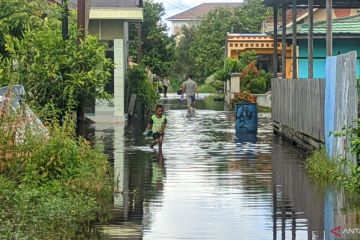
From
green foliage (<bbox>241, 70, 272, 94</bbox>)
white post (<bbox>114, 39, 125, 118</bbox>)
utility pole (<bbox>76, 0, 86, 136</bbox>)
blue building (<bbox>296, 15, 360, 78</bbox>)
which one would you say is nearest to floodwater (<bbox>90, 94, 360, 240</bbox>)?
utility pole (<bbox>76, 0, 86, 136</bbox>)

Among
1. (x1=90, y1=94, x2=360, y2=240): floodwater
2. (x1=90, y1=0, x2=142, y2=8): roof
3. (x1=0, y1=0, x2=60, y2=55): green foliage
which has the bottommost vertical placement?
(x1=90, y1=94, x2=360, y2=240): floodwater

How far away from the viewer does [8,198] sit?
36.5 feet

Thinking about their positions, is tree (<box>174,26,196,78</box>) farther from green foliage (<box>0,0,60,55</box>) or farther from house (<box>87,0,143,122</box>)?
green foliage (<box>0,0,60,55</box>)

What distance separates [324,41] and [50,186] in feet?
86.3

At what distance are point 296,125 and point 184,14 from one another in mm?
152843

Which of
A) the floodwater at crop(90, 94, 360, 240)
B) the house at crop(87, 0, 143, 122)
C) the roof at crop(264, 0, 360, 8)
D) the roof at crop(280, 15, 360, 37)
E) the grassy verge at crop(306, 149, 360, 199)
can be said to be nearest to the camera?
the floodwater at crop(90, 94, 360, 240)

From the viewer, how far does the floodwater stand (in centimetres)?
1077

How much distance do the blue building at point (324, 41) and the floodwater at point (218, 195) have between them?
12651 millimetres

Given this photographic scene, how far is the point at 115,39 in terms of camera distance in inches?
1271

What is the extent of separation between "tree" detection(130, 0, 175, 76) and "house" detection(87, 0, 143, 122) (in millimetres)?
22406

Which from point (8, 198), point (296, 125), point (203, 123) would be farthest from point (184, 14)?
point (8, 198)

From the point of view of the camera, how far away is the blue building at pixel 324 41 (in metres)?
35.6

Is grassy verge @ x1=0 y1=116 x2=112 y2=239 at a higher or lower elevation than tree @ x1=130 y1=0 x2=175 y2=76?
lower

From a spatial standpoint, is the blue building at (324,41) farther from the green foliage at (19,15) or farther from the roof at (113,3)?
the green foliage at (19,15)
